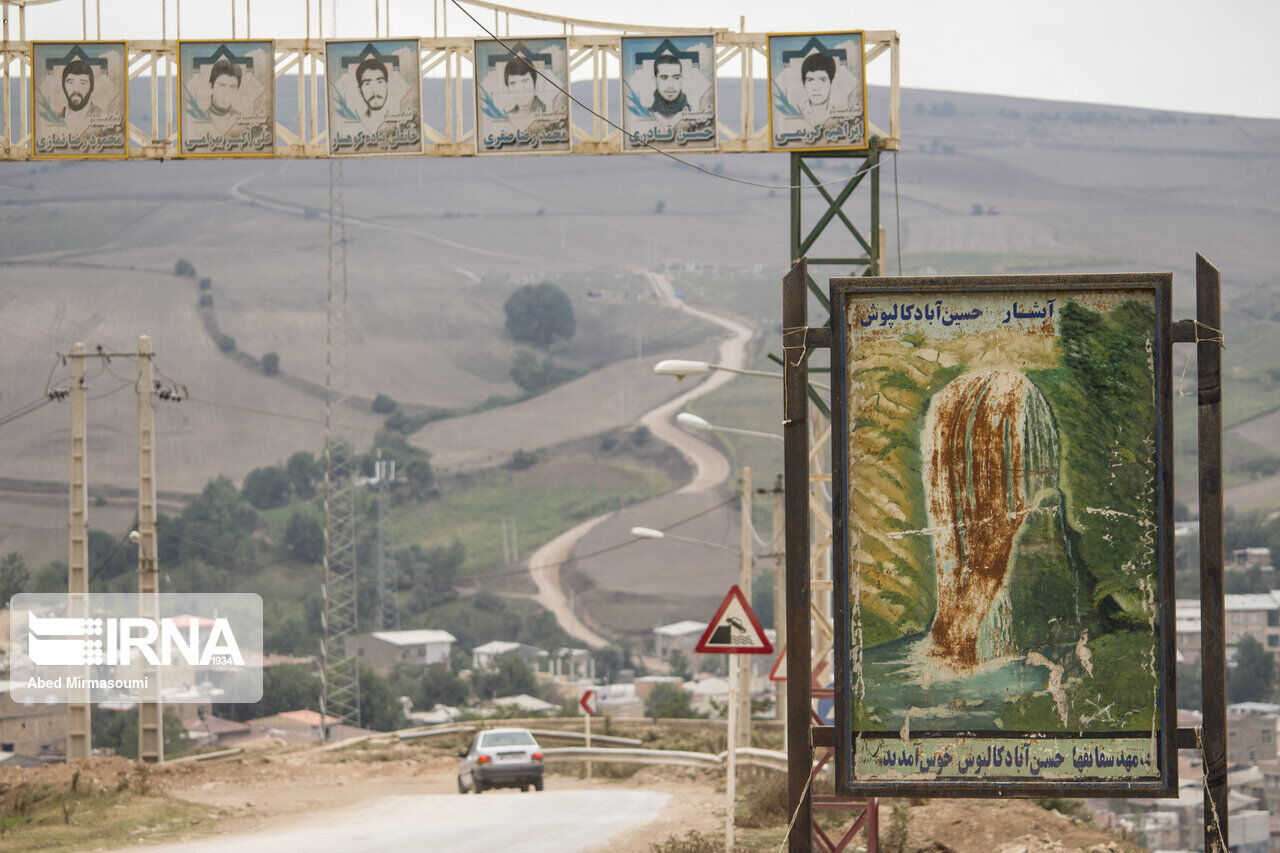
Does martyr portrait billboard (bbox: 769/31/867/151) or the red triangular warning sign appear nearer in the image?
the red triangular warning sign

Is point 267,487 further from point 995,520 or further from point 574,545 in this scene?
point 995,520

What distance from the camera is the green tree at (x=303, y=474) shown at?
185m

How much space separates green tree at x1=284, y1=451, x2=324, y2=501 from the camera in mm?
185250

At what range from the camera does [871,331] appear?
9406mm

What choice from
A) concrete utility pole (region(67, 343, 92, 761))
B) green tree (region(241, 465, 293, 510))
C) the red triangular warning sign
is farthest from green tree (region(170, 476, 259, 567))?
the red triangular warning sign

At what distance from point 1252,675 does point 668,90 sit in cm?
14439

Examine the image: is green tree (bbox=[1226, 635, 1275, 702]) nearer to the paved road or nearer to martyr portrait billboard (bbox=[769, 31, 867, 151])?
the paved road

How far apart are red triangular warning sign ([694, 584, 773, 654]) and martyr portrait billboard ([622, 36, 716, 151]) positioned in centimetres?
1010

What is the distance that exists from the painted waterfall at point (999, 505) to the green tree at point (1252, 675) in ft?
495

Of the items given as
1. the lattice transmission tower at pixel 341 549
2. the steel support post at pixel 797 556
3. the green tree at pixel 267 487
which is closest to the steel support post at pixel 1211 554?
the steel support post at pixel 797 556

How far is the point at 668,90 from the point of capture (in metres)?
21.5

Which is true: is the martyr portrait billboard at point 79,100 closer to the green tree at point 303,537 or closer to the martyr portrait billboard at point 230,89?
the martyr portrait billboard at point 230,89

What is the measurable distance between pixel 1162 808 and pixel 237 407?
12242cm

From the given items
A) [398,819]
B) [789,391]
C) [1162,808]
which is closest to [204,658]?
[1162,808]
